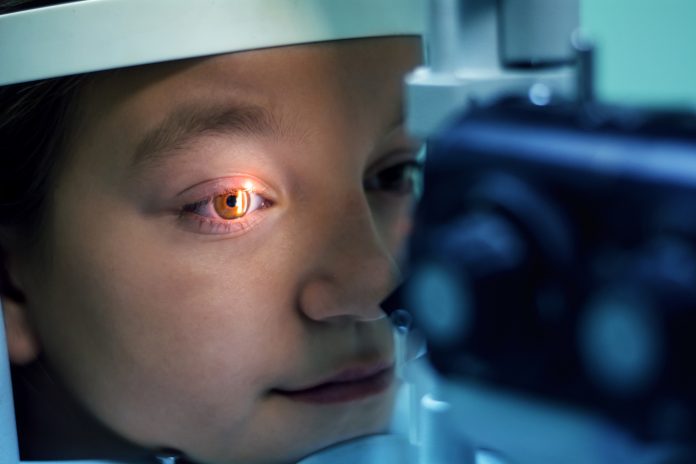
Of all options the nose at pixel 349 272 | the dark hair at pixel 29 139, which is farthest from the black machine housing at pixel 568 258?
the dark hair at pixel 29 139

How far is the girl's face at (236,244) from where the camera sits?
0.50 meters

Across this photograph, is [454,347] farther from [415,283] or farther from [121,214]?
[121,214]

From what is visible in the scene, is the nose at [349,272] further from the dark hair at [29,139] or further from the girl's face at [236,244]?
the dark hair at [29,139]

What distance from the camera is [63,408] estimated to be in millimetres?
606

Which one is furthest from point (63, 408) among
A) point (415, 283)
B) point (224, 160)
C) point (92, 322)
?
point (415, 283)

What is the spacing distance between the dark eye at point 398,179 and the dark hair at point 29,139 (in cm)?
17

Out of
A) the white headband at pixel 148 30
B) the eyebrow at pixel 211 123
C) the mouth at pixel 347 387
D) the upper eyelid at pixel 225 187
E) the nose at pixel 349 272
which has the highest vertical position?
the white headband at pixel 148 30

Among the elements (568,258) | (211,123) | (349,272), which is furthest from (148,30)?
(568,258)

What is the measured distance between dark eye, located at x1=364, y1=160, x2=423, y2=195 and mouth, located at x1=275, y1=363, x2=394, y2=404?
10 cm

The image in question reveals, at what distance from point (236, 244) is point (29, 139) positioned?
0.44 feet

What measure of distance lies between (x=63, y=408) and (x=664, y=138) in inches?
16.9

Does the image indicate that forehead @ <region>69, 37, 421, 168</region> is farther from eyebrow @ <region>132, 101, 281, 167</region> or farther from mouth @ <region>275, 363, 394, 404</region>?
mouth @ <region>275, 363, 394, 404</region>

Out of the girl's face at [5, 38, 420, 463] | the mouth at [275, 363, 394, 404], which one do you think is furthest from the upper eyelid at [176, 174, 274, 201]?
the mouth at [275, 363, 394, 404]

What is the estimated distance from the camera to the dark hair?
52 centimetres
